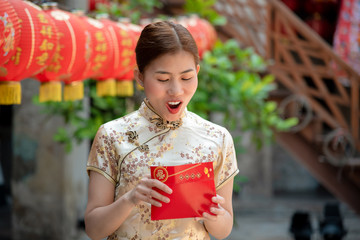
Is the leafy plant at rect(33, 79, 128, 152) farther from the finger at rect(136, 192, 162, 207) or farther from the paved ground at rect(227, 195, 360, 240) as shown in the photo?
the paved ground at rect(227, 195, 360, 240)

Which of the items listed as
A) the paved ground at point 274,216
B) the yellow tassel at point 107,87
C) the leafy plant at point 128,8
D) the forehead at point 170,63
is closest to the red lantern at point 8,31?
the forehead at point 170,63

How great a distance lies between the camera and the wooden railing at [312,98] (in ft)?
20.1

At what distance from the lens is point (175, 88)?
5.77ft

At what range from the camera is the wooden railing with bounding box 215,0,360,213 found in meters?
6.14

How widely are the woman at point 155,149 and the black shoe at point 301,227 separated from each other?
477 cm

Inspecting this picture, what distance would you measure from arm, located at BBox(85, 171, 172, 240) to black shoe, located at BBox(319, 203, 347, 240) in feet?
16.2

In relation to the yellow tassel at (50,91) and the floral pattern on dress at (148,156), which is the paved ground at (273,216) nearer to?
the yellow tassel at (50,91)

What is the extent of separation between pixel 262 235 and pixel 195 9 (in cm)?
347

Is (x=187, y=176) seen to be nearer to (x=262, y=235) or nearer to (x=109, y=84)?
(x=109, y=84)

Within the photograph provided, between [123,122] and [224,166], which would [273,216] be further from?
[123,122]

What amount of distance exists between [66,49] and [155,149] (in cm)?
124

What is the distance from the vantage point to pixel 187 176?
1.67 metres

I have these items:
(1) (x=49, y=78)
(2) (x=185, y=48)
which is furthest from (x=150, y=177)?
(1) (x=49, y=78)

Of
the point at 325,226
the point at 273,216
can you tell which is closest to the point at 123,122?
the point at 325,226
